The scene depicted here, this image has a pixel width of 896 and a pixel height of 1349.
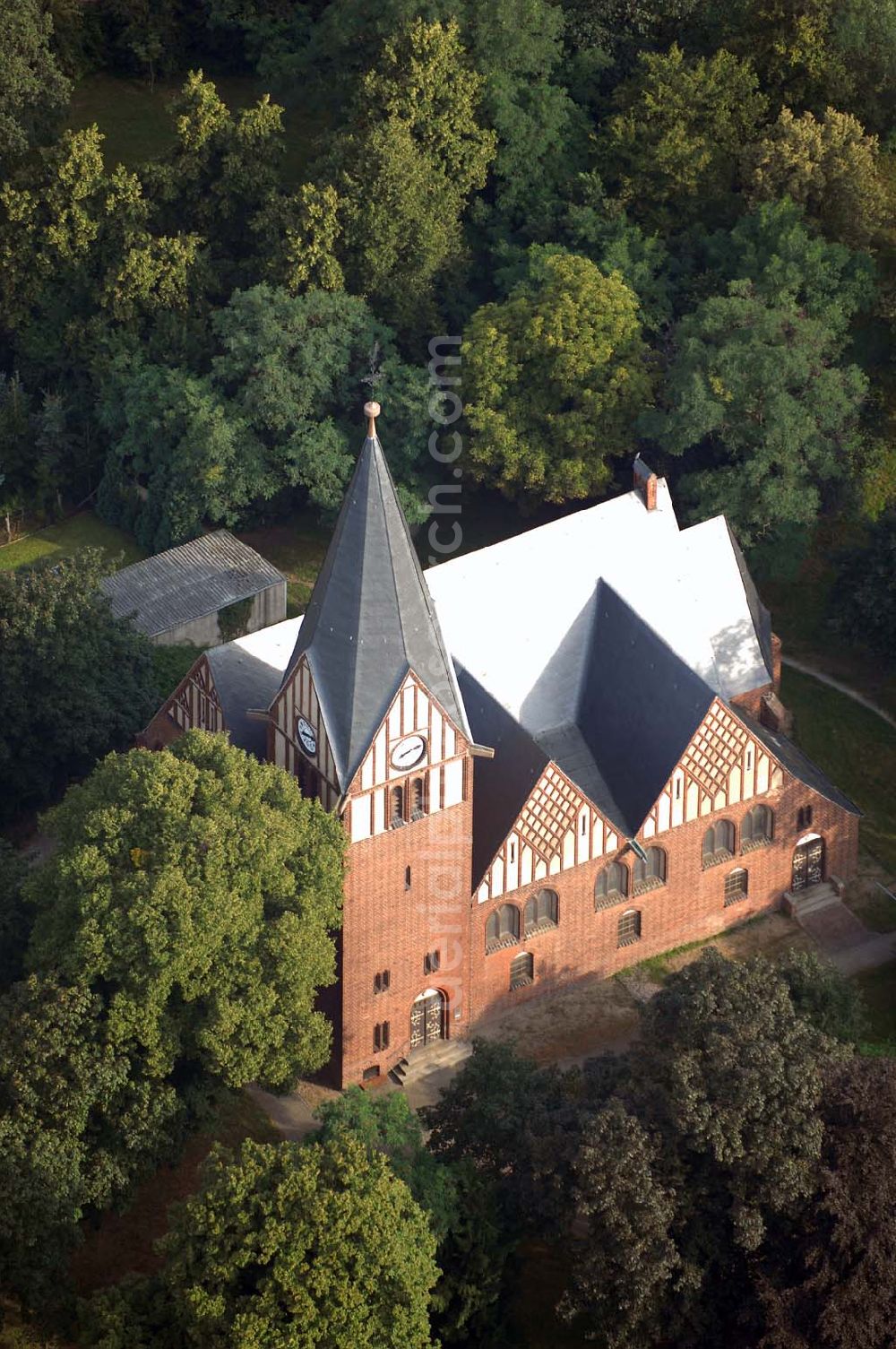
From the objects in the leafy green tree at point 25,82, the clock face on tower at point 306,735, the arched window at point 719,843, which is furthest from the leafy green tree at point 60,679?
the leafy green tree at point 25,82

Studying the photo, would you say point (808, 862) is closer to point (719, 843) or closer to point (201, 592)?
point (719, 843)

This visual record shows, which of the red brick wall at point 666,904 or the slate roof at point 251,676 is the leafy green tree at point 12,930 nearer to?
the slate roof at point 251,676

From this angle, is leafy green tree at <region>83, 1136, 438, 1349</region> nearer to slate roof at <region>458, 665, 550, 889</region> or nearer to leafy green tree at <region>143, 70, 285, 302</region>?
slate roof at <region>458, 665, 550, 889</region>

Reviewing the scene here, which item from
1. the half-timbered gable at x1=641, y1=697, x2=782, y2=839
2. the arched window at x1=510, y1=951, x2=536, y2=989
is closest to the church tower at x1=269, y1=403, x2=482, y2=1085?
the arched window at x1=510, y1=951, x2=536, y2=989

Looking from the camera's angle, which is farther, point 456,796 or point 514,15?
point 514,15

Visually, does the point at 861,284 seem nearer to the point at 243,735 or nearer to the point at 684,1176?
the point at 243,735

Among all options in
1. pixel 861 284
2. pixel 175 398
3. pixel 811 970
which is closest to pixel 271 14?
pixel 175 398
